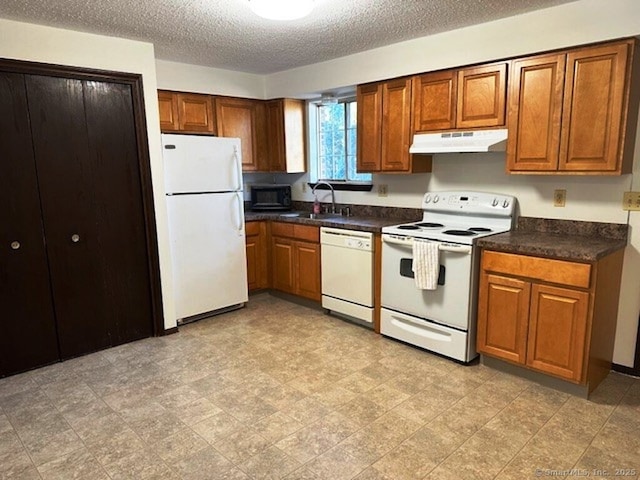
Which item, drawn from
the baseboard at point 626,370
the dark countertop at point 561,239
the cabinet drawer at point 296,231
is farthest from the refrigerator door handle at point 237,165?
the baseboard at point 626,370

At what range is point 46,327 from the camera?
3064mm

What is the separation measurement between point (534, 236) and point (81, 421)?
2.97 metres

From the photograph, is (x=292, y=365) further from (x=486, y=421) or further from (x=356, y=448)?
(x=486, y=421)

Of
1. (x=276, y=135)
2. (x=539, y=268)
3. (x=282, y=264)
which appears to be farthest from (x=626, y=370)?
(x=276, y=135)

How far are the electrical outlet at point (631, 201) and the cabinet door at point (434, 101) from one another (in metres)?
1.18

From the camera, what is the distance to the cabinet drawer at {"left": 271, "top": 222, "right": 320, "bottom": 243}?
4004 millimetres

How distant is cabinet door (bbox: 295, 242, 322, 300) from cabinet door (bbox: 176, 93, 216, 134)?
57.5 inches

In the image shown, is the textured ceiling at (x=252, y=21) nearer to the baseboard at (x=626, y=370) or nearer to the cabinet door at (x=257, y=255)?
the cabinet door at (x=257, y=255)

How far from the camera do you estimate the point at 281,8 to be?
2229 mm

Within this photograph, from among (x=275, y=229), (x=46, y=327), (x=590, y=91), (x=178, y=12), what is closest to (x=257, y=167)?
(x=275, y=229)

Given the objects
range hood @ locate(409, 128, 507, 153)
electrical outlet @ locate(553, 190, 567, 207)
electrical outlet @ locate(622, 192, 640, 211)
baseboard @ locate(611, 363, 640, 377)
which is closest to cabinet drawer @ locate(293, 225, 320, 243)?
range hood @ locate(409, 128, 507, 153)

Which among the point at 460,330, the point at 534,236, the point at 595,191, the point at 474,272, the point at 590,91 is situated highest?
the point at 590,91

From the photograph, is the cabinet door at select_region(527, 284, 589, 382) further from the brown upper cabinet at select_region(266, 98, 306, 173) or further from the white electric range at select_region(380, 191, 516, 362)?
the brown upper cabinet at select_region(266, 98, 306, 173)

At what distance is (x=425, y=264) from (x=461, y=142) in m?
0.91
